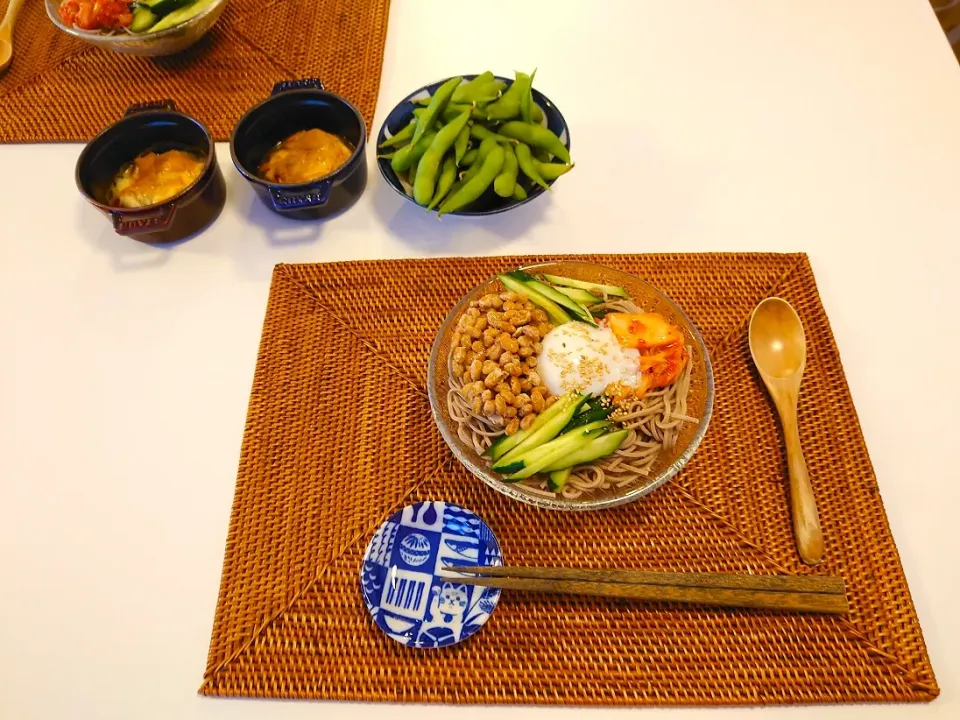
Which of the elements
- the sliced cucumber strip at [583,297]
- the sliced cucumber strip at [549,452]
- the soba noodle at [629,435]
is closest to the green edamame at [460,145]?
the sliced cucumber strip at [583,297]

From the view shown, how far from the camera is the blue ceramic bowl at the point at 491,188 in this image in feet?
4.35

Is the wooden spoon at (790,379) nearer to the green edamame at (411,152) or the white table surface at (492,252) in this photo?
the white table surface at (492,252)

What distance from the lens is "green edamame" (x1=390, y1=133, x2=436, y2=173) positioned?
1.33 m

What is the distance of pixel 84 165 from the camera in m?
1.33

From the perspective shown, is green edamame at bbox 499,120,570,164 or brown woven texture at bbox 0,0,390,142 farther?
brown woven texture at bbox 0,0,390,142

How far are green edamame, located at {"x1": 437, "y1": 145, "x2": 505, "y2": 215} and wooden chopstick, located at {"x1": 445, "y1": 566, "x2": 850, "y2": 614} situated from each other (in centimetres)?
72

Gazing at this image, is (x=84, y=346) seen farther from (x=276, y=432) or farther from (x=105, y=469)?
(x=276, y=432)

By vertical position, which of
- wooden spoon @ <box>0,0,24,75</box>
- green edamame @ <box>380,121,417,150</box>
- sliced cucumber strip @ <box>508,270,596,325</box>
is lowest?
wooden spoon @ <box>0,0,24,75</box>

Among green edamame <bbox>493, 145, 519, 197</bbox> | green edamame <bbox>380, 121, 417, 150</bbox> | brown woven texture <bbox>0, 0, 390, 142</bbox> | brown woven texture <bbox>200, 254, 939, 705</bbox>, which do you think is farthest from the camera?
brown woven texture <bbox>0, 0, 390, 142</bbox>

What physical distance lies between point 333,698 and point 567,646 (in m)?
0.36

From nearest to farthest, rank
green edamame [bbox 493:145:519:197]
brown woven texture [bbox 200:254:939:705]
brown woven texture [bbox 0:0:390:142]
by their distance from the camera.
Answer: brown woven texture [bbox 200:254:939:705] < green edamame [bbox 493:145:519:197] < brown woven texture [bbox 0:0:390:142]

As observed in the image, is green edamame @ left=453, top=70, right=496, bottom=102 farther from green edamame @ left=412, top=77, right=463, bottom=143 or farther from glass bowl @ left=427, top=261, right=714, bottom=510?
glass bowl @ left=427, top=261, right=714, bottom=510

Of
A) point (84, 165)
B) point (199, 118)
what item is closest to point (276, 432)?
point (84, 165)

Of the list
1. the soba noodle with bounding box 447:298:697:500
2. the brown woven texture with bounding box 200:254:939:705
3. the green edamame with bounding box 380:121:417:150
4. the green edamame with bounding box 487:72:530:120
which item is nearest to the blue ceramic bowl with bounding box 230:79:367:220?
the green edamame with bounding box 380:121:417:150
